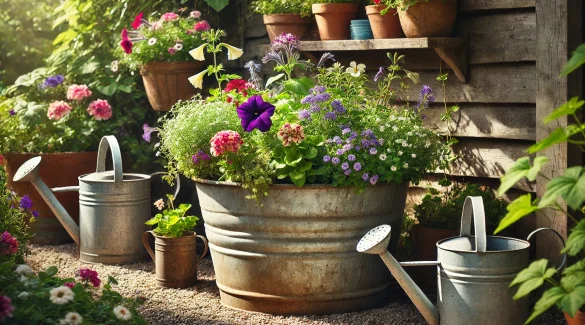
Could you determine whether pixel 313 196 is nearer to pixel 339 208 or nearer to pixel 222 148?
pixel 339 208

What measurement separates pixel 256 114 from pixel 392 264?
819 mm

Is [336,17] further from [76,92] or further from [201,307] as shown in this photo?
[76,92]

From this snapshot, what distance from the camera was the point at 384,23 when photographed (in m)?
4.07

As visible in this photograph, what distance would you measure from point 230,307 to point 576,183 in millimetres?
1930

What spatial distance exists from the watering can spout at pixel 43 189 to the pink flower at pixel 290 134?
1664mm

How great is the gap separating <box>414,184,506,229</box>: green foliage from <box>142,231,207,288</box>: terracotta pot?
1076mm

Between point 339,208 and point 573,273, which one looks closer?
point 573,273

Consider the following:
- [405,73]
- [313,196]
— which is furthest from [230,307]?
[405,73]

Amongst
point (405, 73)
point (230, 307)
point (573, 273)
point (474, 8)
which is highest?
point (474, 8)

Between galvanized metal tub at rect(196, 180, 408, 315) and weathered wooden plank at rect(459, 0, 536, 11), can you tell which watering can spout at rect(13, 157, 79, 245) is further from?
weathered wooden plank at rect(459, 0, 536, 11)

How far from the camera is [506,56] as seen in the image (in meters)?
3.77

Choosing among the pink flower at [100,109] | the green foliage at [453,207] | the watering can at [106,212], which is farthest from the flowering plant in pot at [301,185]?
the pink flower at [100,109]

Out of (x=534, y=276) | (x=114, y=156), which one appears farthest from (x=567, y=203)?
(x=114, y=156)

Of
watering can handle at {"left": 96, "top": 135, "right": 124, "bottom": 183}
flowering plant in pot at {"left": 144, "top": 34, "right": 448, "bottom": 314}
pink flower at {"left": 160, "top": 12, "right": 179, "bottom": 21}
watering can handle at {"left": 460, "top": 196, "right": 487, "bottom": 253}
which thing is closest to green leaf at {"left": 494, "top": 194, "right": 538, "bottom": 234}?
watering can handle at {"left": 460, "top": 196, "right": 487, "bottom": 253}
